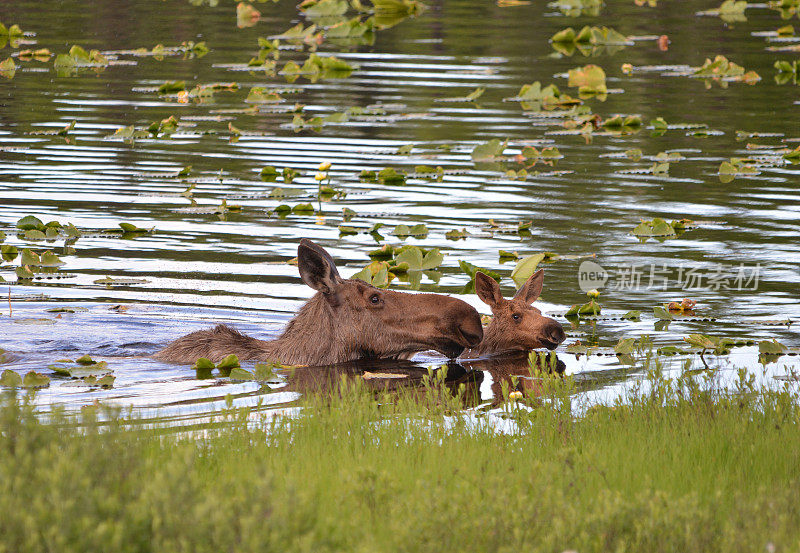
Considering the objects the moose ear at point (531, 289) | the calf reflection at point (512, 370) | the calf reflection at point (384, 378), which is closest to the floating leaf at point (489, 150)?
the moose ear at point (531, 289)

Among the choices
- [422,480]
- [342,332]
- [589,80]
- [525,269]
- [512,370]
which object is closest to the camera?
[422,480]

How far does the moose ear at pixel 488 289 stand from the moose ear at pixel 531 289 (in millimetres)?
228

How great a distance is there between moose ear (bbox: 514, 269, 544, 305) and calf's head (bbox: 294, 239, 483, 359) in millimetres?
1633

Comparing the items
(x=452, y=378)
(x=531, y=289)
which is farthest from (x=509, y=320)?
(x=452, y=378)

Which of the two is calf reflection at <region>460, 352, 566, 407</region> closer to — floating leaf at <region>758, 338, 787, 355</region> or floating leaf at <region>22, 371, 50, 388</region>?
floating leaf at <region>758, 338, 787, 355</region>

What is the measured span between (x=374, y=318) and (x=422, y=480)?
467 cm

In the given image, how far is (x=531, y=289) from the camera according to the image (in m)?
12.3

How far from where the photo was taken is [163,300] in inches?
518

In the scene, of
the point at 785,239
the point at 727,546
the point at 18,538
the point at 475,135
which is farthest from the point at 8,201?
the point at 727,546

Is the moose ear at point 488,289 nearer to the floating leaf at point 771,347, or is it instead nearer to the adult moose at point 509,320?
the adult moose at point 509,320

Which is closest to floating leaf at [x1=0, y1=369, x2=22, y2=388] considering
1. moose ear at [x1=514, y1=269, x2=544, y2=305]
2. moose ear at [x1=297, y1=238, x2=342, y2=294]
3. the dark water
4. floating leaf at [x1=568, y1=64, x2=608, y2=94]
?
the dark water

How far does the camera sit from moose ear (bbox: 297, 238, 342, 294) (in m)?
10.4

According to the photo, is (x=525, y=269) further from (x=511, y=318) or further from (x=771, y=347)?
(x=771, y=347)

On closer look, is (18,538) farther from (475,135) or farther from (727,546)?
(475,135)
